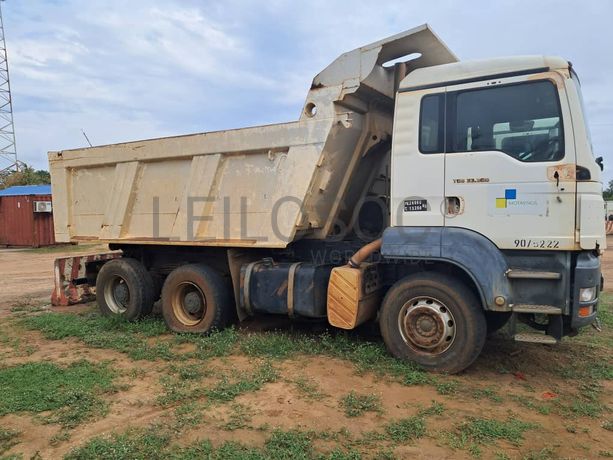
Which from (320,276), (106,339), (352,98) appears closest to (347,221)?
(320,276)

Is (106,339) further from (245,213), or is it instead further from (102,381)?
(245,213)

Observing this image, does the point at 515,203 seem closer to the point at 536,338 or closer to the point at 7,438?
the point at 536,338

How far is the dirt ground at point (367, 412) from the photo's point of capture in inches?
143

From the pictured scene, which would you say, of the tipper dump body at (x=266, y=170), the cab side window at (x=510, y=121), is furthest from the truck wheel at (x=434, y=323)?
the tipper dump body at (x=266, y=170)

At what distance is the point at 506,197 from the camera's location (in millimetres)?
4707

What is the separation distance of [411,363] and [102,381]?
3.03 metres

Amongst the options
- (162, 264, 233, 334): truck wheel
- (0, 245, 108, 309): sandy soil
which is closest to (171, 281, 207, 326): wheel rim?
(162, 264, 233, 334): truck wheel

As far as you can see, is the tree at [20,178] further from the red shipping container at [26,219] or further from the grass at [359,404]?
the grass at [359,404]

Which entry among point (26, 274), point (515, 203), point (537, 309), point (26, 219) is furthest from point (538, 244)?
point (26, 219)

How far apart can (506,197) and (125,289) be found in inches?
219

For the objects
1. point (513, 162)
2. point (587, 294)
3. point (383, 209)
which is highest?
point (513, 162)

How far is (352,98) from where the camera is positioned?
18.6 feet

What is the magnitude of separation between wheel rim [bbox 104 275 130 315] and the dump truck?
0.04 m

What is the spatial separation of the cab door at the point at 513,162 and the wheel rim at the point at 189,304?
137 inches
